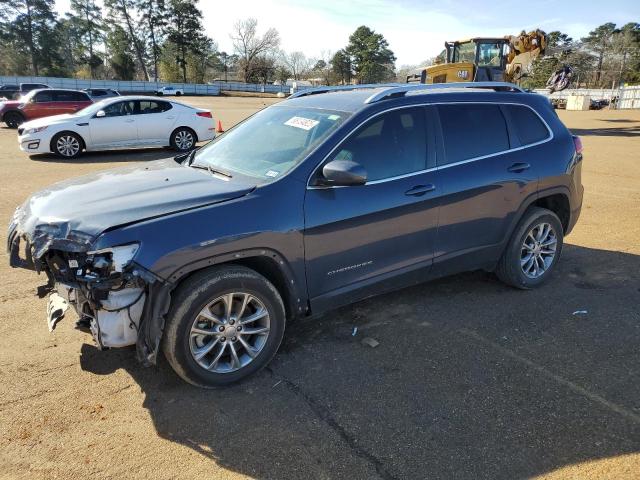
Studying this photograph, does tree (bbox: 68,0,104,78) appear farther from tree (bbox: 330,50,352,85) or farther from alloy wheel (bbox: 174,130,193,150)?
alloy wheel (bbox: 174,130,193,150)

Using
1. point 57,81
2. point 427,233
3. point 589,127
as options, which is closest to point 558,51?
point 589,127

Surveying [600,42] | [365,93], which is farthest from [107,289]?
[600,42]

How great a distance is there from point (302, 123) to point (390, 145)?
72 centimetres

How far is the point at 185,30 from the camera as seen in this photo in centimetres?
8056

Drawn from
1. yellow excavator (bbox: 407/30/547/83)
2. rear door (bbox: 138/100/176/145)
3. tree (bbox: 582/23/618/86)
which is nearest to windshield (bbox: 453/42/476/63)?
yellow excavator (bbox: 407/30/547/83)

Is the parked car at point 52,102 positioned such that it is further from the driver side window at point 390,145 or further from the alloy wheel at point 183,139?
the driver side window at point 390,145

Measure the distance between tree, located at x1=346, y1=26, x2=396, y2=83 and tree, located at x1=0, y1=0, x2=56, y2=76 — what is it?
52.7 meters

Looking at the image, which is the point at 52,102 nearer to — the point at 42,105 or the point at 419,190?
the point at 42,105

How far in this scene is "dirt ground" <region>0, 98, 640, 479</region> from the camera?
2.60 meters

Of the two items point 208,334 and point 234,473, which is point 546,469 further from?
point 208,334

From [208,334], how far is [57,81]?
64.9 metres

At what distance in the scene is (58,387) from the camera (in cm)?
319

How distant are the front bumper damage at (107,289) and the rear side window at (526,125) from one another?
346 cm

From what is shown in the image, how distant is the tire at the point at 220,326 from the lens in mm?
2955
